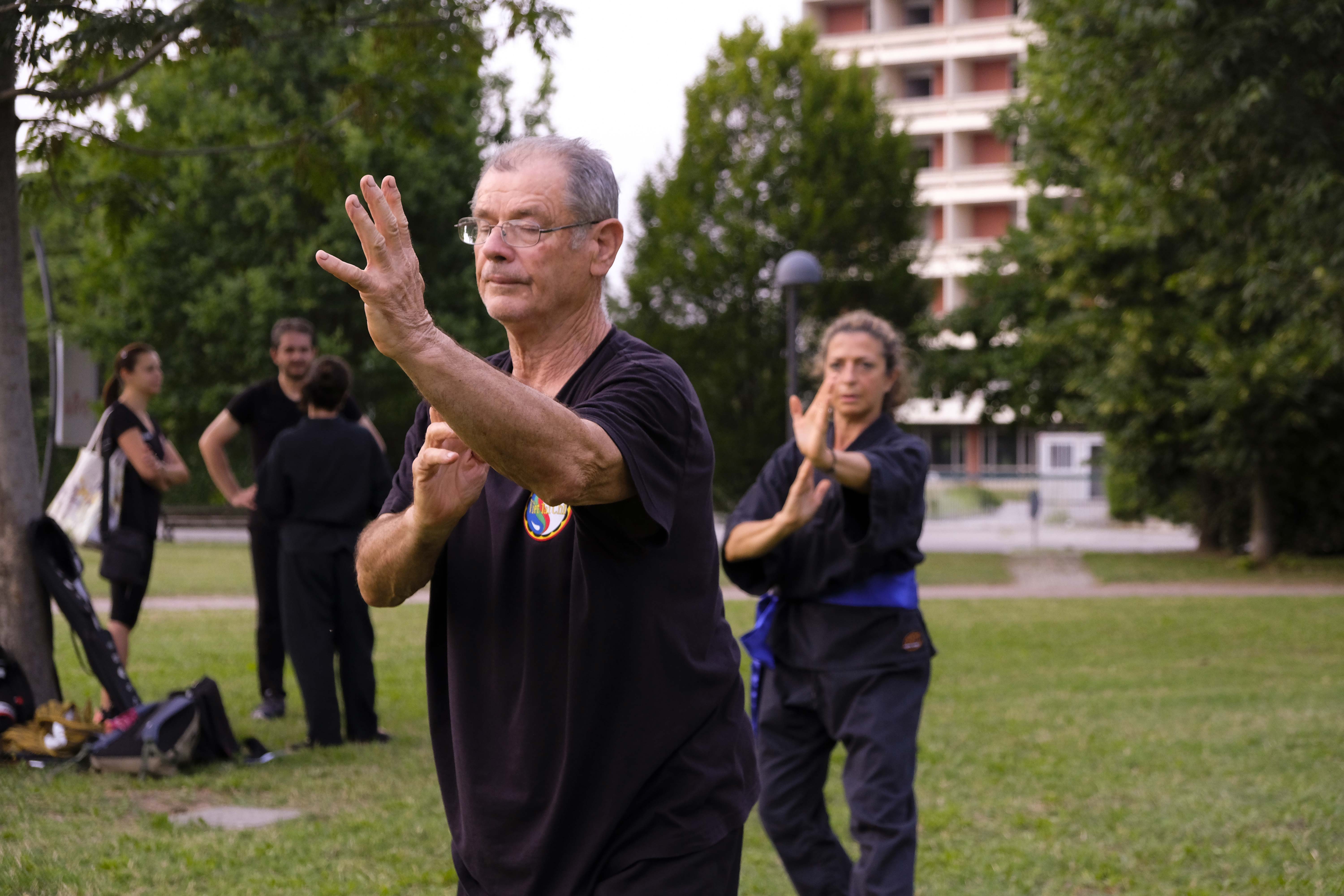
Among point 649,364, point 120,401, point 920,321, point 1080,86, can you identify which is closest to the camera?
point 649,364

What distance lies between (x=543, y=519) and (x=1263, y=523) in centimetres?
2291

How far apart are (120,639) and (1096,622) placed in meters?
10.7

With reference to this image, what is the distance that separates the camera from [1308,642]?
519 inches

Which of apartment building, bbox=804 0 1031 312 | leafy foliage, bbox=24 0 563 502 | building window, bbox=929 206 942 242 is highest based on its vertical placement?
apartment building, bbox=804 0 1031 312

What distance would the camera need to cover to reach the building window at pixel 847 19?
6438cm

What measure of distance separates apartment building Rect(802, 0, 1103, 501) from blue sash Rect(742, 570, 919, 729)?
55563mm

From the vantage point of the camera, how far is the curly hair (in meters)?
4.53

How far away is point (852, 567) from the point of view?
4199 millimetres

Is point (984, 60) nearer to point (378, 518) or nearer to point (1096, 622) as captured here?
point (1096, 622)

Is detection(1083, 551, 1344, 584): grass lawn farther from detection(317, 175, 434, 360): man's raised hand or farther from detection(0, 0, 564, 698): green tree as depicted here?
detection(317, 175, 434, 360): man's raised hand

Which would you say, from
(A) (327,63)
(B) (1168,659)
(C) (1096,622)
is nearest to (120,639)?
(B) (1168,659)

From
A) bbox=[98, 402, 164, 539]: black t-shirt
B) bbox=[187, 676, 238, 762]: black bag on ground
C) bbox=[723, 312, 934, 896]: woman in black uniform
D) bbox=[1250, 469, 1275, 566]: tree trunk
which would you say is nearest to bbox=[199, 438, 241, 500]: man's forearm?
bbox=[98, 402, 164, 539]: black t-shirt

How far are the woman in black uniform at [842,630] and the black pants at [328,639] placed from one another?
350 centimetres

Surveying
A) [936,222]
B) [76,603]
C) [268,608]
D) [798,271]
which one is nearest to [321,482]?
[268,608]
